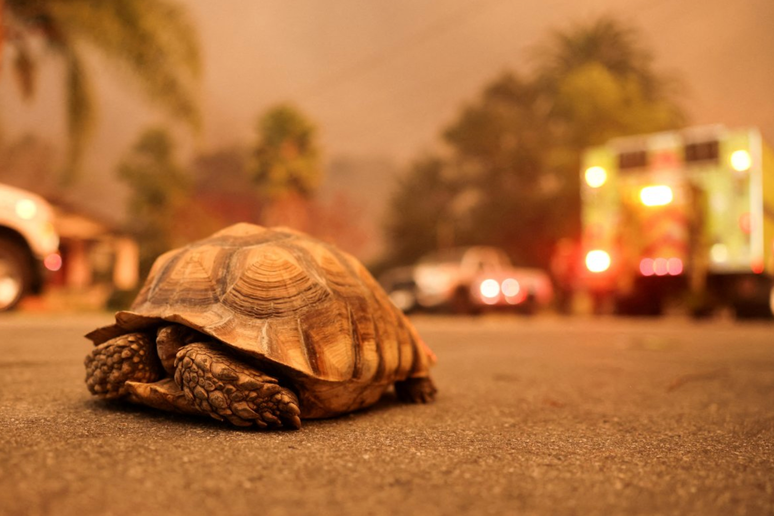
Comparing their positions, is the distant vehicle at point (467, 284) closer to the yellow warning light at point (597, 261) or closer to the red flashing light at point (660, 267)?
the yellow warning light at point (597, 261)

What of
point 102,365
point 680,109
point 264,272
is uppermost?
point 680,109

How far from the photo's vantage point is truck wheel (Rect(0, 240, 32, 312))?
10039 millimetres

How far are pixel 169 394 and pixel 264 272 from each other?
0.62m

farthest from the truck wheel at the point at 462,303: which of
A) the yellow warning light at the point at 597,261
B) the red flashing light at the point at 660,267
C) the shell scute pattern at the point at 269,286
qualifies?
the shell scute pattern at the point at 269,286

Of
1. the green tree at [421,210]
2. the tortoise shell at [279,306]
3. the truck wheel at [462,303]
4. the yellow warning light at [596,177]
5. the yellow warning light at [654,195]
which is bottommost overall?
the truck wheel at [462,303]

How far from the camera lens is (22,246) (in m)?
10.2

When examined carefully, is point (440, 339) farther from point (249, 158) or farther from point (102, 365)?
point (249, 158)

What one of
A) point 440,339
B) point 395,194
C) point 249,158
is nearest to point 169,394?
point 440,339

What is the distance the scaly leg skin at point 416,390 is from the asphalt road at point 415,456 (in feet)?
0.23

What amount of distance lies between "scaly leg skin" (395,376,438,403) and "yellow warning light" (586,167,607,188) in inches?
425

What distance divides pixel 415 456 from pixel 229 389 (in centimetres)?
74

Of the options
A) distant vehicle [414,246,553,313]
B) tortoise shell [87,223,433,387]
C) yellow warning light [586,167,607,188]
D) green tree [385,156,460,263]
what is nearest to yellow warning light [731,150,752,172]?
yellow warning light [586,167,607,188]

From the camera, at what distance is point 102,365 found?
272 cm

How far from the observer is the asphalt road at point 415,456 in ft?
5.46
